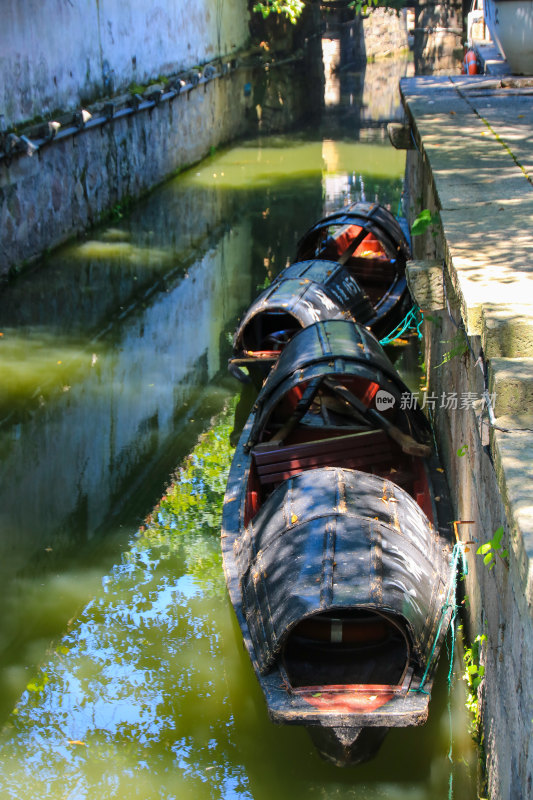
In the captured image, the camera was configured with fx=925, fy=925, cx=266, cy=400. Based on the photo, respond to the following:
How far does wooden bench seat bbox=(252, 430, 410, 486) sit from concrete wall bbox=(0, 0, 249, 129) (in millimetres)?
8486

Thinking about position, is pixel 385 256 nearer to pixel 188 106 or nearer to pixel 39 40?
pixel 39 40

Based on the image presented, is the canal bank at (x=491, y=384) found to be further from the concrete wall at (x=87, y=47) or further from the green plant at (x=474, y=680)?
the concrete wall at (x=87, y=47)

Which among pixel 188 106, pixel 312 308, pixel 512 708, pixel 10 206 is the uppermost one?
pixel 188 106

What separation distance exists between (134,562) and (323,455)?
5.95 feet

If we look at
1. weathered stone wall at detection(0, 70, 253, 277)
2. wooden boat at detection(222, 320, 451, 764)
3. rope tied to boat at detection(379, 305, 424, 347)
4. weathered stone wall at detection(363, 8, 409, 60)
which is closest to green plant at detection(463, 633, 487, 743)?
wooden boat at detection(222, 320, 451, 764)

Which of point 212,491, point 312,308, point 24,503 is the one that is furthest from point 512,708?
point 312,308

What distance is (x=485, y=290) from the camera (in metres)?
4.94

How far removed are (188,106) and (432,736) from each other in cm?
1874

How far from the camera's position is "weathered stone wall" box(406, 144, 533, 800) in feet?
11.8

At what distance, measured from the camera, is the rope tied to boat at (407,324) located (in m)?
10.6

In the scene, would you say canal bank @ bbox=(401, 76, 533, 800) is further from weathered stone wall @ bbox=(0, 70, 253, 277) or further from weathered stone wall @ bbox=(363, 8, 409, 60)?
weathered stone wall @ bbox=(363, 8, 409, 60)

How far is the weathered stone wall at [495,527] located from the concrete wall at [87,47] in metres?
9.19

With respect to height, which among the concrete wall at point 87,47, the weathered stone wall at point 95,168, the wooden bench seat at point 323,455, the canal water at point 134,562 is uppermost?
the concrete wall at point 87,47

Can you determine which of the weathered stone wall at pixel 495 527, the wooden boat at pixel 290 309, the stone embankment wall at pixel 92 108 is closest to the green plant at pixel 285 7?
the stone embankment wall at pixel 92 108
